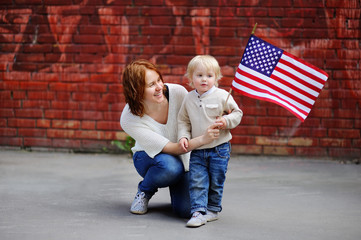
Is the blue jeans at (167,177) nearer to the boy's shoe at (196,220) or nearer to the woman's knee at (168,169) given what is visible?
the woman's knee at (168,169)

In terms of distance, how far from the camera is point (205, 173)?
3684 mm

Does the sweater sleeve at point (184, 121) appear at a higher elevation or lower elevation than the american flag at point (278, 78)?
lower

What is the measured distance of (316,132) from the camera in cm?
636

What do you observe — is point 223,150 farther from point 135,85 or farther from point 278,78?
point 135,85

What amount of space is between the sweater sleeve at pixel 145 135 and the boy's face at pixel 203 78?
21.1 inches

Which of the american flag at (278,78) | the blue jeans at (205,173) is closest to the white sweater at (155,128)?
the blue jeans at (205,173)

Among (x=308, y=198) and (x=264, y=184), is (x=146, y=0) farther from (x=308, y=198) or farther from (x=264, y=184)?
(x=308, y=198)

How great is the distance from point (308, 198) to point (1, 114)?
14.6 ft

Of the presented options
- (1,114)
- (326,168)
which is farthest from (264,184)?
(1,114)

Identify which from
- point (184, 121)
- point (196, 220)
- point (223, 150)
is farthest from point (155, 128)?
point (196, 220)

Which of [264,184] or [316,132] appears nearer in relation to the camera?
[264,184]

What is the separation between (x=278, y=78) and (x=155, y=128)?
105 cm

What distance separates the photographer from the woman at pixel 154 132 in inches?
151

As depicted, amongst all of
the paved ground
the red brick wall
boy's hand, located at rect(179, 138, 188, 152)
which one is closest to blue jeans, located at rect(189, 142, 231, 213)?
boy's hand, located at rect(179, 138, 188, 152)
